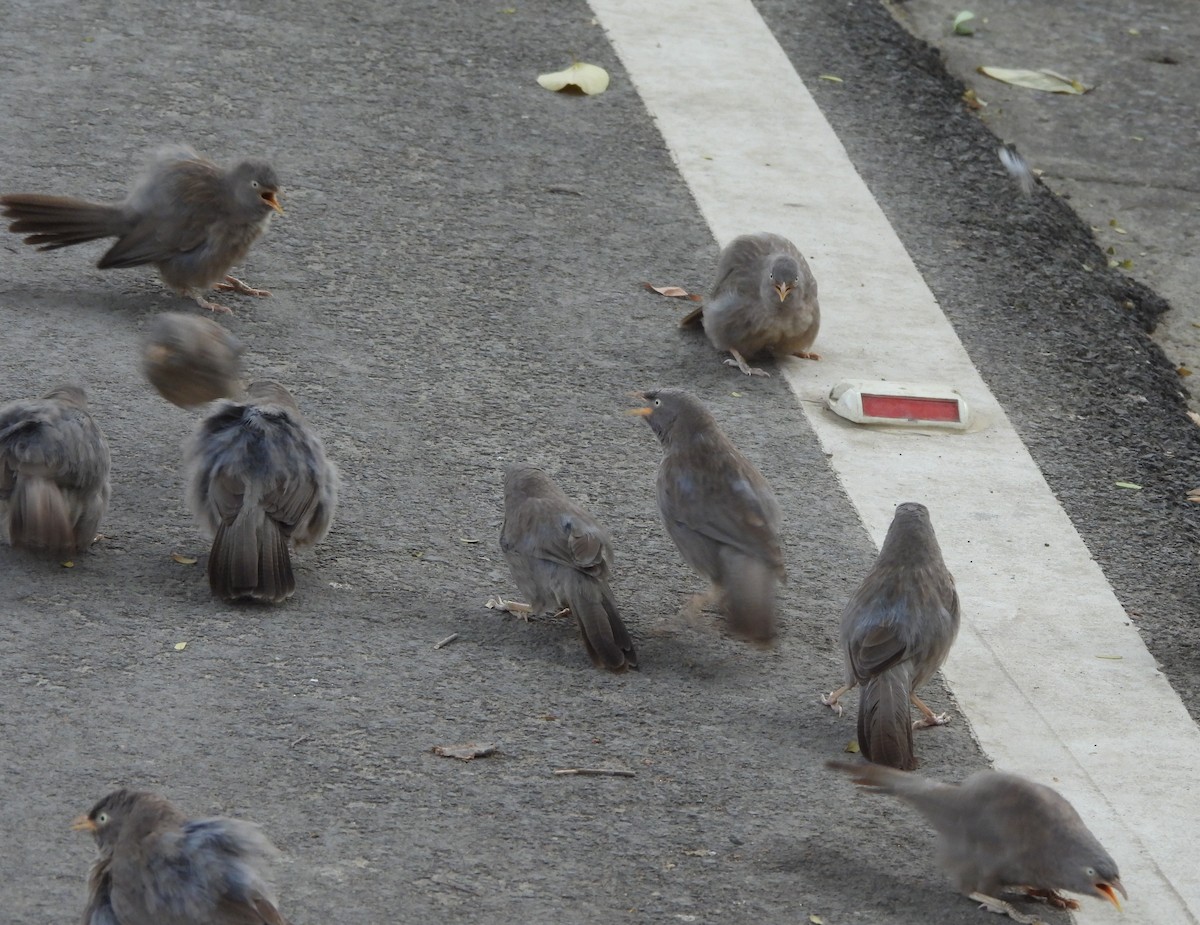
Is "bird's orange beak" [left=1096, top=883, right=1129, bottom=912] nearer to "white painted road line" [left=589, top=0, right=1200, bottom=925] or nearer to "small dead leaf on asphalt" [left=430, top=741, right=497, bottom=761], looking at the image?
"white painted road line" [left=589, top=0, right=1200, bottom=925]

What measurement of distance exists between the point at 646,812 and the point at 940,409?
→ 286 cm

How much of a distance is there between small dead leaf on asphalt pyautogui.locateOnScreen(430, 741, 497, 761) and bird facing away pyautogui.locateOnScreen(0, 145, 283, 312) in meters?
3.08

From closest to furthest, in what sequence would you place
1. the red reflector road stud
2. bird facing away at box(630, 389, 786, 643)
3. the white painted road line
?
the white painted road line, bird facing away at box(630, 389, 786, 643), the red reflector road stud

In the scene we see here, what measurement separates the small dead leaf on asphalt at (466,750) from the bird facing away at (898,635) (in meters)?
1.06

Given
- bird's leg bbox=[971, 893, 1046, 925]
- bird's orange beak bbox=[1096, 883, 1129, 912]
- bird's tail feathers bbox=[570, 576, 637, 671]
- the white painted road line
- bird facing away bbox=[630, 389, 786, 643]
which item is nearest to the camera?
bird's orange beak bbox=[1096, 883, 1129, 912]

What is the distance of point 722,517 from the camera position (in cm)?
561

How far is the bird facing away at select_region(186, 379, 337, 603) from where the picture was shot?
5.37m

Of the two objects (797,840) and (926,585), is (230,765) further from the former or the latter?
(926,585)

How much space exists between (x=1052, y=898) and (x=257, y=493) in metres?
2.67

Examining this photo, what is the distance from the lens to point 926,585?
16.7 ft

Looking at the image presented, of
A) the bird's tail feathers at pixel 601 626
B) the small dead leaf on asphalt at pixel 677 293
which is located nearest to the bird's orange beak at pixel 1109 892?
the bird's tail feathers at pixel 601 626

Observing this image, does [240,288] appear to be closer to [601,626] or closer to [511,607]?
[511,607]

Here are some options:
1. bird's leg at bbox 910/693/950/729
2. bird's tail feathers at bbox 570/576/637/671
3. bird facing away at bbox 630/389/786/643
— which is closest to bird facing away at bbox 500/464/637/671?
bird's tail feathers at bbox 570/576/637/671

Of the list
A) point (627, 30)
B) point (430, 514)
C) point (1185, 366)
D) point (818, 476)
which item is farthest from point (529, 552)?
point (627, 30)
